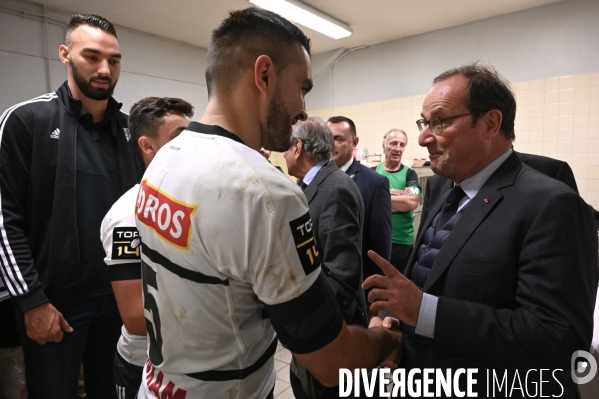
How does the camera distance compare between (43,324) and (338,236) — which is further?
(338,236)

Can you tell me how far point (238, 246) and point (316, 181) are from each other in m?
1.09

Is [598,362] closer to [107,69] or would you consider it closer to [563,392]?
[563,392]

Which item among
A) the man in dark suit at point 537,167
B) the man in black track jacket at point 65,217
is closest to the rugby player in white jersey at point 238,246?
the man in black track jacket at point 65,217

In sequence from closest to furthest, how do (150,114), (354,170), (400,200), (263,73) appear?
1. (263,73)
2. (150,114)
3. (354,170)
4. (400,200)

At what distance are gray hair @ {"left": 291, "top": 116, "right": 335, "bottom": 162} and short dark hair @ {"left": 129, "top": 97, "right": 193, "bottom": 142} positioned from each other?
0.65 m

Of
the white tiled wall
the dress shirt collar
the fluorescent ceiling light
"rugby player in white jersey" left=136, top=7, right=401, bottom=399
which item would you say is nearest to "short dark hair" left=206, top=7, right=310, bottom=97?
"rugby player in white jersey" left=136, top=7, right=401, bottom=399

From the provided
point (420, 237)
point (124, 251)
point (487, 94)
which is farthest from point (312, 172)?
point (124, 251)

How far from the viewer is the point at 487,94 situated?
1.18 m

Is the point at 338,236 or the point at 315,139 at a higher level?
the point at 315,139

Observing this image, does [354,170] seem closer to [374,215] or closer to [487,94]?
[374,215]

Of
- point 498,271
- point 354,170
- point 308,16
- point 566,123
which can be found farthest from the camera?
point 308,16

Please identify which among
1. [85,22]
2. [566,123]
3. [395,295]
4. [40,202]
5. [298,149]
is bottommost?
[395,295]

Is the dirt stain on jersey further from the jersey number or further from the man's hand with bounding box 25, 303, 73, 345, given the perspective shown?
the man's hand with bounding box 25, 303, 73, 345

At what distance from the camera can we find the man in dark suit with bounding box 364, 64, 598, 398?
0.95 metres
